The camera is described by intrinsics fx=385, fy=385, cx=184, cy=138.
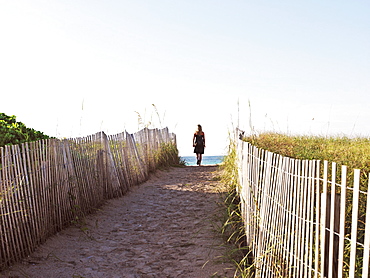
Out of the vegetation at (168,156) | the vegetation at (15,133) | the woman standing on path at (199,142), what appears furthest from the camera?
the woman standing on path at (199,142)

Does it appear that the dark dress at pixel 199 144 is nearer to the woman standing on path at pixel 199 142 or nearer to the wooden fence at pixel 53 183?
the woman standing on path at pixel 199 142

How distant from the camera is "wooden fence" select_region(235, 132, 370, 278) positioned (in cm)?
234

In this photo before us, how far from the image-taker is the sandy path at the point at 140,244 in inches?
180

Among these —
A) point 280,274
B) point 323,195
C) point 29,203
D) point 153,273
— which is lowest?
point 153,273

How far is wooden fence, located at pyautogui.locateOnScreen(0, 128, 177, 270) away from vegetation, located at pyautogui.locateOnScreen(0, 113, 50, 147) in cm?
78

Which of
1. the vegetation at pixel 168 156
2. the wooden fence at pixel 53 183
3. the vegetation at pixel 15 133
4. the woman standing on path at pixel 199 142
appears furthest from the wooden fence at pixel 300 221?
the woman standing on path at pixel 199 142

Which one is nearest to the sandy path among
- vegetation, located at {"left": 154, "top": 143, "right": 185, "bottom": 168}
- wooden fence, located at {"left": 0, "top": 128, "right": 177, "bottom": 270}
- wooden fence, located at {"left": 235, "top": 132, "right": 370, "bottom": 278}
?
wooden fence, located at {"left": 0, "top": 128, "right": 177, "bottom": 270}

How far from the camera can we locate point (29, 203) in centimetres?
493

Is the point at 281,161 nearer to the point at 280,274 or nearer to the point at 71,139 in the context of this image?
the point at 280,274

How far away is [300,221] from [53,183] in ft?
12.5

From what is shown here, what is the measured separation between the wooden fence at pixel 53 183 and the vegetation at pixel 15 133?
0.78 m

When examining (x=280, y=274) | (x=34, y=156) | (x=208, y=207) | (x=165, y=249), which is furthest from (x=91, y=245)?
(x=280, y=274)

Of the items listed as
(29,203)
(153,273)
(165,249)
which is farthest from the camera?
(165,249)

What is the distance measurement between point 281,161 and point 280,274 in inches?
39.4
